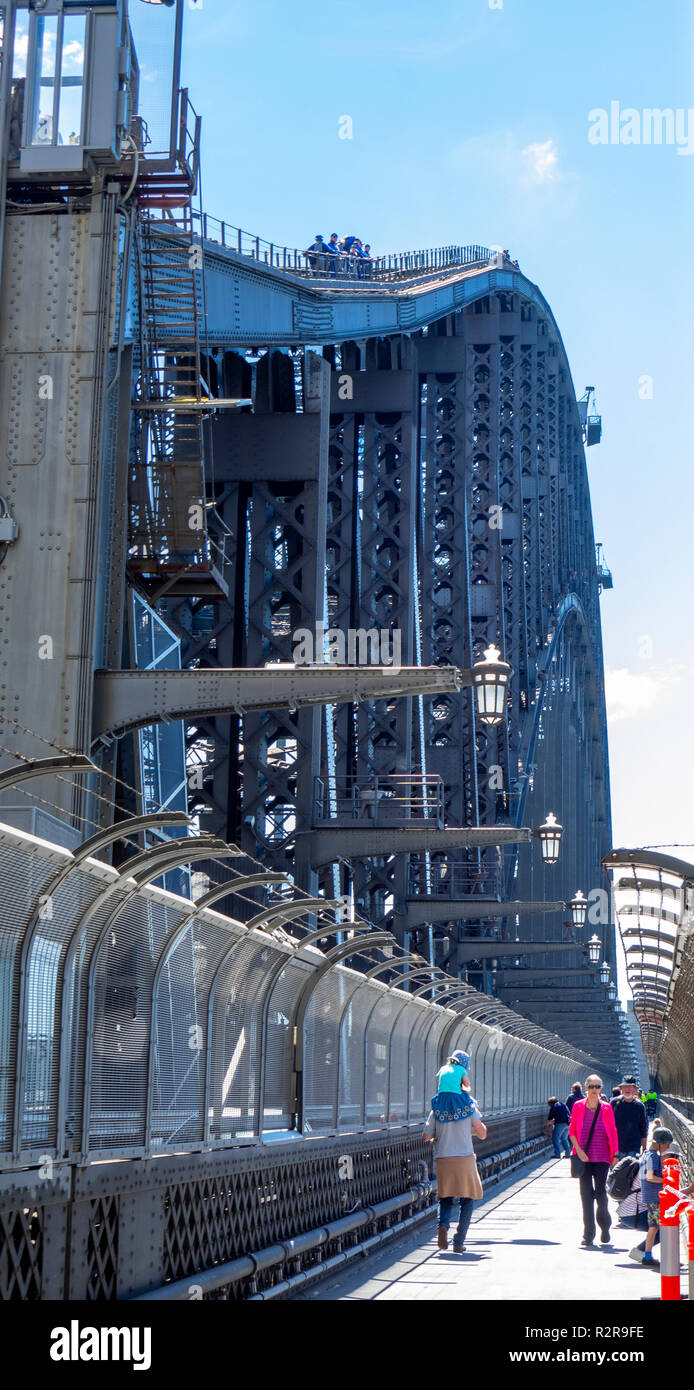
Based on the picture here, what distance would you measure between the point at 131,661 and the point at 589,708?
285ft

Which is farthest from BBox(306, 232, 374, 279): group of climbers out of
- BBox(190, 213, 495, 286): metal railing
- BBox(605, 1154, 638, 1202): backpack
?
BBox(605, 1154, 638, 1202): backpack

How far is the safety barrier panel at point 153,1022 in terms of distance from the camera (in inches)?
321

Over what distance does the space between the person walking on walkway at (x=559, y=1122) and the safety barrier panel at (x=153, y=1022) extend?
1978 cm

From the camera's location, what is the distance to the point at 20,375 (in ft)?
56.8

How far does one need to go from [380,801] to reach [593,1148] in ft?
42.3

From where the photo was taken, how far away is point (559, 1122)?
37938 mm

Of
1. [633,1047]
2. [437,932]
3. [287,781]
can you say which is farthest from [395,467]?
[633,1047]

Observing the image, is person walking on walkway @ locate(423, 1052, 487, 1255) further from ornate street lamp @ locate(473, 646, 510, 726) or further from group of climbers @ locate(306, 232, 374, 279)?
group of climbers @ locate(306, 232, 374, 279)

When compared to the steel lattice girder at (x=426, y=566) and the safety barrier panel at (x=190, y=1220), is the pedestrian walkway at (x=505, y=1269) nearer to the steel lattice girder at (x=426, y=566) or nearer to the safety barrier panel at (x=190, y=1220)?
the safety barrier panel at (x=190, y=1220)

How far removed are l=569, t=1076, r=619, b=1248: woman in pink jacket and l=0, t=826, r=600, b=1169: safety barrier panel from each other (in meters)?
2.22

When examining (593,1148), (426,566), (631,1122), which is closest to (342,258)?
(426,566)

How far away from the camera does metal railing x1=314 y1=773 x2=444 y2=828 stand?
27.8m

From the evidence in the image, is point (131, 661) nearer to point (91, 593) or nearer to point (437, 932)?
point (91, 593)

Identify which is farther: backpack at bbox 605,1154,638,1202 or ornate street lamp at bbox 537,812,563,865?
ornate street lamp at bbox 537,812,563,865
